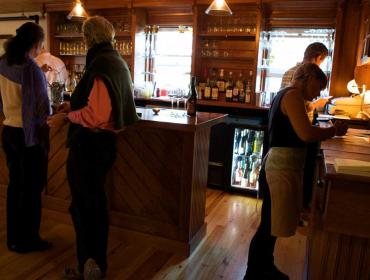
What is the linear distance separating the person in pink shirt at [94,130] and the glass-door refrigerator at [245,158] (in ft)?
7.00

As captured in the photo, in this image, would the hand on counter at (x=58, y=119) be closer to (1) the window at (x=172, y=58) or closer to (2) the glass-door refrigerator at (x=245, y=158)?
(2) the glass-door refrigerator at (x=245, y=158)

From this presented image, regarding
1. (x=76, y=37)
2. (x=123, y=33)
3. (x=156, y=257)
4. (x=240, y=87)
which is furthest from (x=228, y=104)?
(x=76, y=37)

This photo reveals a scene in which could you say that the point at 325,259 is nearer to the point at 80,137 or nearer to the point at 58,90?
the point at 80,137

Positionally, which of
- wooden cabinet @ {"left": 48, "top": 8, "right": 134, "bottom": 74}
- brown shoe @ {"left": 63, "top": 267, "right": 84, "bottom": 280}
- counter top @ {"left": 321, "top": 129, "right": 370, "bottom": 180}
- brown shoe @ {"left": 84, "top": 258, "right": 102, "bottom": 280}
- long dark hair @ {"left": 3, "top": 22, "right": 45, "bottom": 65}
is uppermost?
wooden cabinet @ {"left": 48, "top": 8, "right": 134, "bottom": 74}

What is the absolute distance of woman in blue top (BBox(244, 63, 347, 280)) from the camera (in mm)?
1864

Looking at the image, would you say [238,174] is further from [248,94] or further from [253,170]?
[248,94]

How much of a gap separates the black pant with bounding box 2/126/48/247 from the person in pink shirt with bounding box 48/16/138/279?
416 millimetres

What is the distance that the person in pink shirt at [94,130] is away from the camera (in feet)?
6.42

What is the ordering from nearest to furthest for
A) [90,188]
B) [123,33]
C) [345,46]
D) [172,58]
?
[90,188] → [345,46] → [123,33] → [172,58]

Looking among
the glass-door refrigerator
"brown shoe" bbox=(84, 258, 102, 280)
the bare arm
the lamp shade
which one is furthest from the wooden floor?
the lamp shade

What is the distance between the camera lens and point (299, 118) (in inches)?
72.7

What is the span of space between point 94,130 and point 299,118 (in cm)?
112

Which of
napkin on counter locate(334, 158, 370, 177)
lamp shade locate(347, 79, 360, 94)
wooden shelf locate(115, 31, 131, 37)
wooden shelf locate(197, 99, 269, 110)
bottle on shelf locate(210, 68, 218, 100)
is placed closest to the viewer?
napkin on counter locate(334, 158, 370, 177)

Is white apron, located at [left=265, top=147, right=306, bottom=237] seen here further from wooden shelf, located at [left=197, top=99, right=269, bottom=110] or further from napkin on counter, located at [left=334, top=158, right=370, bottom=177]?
wooden shelf, located at [left=197, top=99, right=269, bottom=110]
